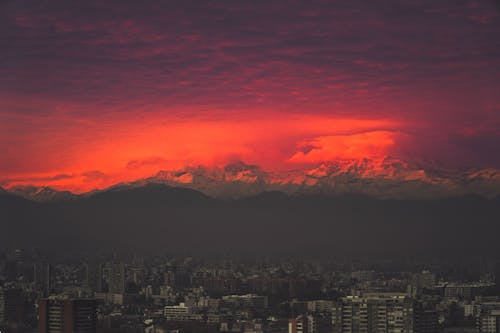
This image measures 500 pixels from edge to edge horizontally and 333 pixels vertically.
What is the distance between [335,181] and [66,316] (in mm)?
1555

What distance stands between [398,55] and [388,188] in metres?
0.69

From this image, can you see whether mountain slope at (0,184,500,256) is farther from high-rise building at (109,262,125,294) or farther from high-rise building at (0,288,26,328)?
high-rise building at (0,288,26,328)

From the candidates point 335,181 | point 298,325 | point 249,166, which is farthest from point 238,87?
point 298,325

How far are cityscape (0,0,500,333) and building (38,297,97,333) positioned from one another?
1 centimetres

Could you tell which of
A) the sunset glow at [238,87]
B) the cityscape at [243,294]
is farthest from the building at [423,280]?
the sunset glow at [238,87]

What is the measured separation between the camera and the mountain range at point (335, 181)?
19.3 feet

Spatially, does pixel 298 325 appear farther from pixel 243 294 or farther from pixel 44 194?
pixel 44 194

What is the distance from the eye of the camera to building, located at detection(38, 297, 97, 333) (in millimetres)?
5902

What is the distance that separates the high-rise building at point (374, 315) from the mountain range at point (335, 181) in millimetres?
555

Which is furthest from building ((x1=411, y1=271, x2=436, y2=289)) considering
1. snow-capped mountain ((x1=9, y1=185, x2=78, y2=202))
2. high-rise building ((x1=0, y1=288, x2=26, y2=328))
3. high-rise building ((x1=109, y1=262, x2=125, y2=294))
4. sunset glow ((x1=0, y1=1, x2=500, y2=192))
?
high-rise building ((x1=0, y1=288, x2=26, y2=328))

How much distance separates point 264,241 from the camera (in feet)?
19.8

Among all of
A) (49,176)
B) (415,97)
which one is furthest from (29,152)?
(415,97)

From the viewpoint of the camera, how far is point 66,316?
19.4 ft

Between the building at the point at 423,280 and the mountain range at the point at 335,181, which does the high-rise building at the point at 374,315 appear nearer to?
the building at the point at 423,280
